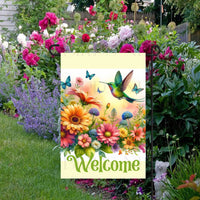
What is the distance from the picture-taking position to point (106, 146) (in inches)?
76.8

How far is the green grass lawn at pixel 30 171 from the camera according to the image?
2.65m

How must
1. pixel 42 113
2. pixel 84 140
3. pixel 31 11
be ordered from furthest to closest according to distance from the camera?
pixel 31 11
pixel 42 113
pixel 84 140

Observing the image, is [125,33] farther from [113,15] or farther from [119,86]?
[113,15]

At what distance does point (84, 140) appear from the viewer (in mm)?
1936

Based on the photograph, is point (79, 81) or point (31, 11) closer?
point (79, 81)

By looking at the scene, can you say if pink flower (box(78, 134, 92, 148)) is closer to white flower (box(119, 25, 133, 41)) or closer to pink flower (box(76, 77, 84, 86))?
pink flower (box(76, 77, 84, 86))

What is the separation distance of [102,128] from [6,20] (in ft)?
36.3

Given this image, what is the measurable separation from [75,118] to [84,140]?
5.2 inches

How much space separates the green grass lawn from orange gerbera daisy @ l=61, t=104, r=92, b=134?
886mm

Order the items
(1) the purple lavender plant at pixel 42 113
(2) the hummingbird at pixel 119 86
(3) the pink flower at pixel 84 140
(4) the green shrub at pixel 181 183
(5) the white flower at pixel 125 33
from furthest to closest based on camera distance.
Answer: (1) the purple lavender plant at pixel 42 113 → (5) the white flower at pixel 125 33 → (4) the green shrub at pixel 181 183 → (3) the pink flower at pixel 84 140 → (2) the hummingbird at pixel 119 86

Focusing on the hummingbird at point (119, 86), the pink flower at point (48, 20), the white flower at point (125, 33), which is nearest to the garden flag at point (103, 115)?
the hummingbird at point (119, 86)

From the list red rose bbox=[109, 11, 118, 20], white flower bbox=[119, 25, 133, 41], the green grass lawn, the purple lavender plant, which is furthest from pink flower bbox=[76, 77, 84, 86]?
red rose bbox=[109, 11, 118, 20]

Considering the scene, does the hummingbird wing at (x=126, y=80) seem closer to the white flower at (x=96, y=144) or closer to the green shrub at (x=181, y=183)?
the white flower at (x=96, y=144)

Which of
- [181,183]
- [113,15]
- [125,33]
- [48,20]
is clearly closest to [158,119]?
[181,183]
